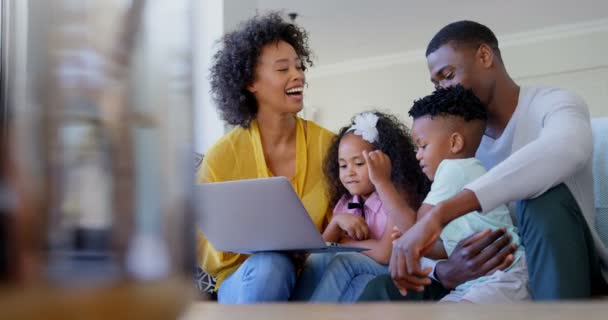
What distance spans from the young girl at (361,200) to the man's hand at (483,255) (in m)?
0.21

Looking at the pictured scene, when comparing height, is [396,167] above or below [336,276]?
above

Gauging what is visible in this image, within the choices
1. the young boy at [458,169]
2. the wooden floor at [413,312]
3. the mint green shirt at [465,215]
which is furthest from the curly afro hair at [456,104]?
the wooden floor at [413,312]

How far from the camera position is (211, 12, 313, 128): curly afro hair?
1907mm

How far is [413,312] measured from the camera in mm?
198

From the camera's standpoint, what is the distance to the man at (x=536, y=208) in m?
1.06

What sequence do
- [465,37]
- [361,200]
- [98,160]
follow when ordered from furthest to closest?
1. [361,200]
2. [465,37]
3. [98,160]

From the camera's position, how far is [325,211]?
1748mm

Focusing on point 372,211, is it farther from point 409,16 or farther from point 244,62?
point 409,16

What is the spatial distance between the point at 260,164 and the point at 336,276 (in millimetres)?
437

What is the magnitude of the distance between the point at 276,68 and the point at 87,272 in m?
1.82

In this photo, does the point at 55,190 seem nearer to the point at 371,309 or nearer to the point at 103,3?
the point at 103,3

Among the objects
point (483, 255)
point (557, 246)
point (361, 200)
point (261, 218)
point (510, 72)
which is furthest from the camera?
point (510, 72)

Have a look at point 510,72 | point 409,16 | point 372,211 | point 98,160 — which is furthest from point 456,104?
point 510,72

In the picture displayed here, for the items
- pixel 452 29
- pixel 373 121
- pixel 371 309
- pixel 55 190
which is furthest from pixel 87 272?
pixel 373 121
